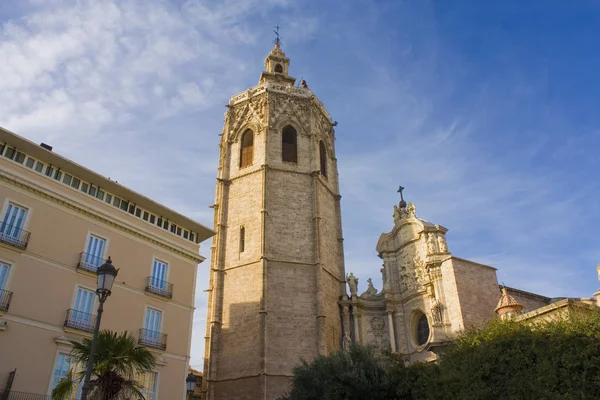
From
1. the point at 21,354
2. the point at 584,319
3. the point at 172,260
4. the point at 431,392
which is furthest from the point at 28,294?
the point at 584,319

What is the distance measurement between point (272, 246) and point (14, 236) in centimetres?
1262

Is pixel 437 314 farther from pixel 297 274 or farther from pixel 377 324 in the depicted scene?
pixel 297 274

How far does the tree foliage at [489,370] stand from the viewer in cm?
1093

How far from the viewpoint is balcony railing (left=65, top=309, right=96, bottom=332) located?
584 inches

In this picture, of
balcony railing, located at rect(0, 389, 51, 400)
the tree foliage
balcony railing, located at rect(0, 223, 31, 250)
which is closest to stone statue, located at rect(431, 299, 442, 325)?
the tree foliage

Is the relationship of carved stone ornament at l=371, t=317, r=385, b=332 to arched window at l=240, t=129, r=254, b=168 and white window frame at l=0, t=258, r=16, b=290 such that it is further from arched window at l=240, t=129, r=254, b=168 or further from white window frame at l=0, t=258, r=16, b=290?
white window frame at l=0, t=258, r=16, b=290

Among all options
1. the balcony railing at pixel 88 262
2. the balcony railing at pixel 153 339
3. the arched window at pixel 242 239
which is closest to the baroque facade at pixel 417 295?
the arched window at pixel 242 239

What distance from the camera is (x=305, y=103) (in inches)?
1217

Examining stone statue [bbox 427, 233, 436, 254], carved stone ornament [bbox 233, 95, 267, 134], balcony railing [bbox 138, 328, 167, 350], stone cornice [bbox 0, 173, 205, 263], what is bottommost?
balcony railing [bbox 138, 328, 167, 350]

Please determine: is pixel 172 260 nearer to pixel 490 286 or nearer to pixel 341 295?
pixel 341 295

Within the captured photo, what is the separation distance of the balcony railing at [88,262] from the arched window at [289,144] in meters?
14.0

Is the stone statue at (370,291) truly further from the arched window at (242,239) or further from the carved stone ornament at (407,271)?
the arched window at (242,239)

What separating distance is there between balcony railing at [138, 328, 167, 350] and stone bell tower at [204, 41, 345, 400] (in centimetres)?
620

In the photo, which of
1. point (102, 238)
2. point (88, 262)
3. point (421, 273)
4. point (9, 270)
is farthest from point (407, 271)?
point (9, 270)
